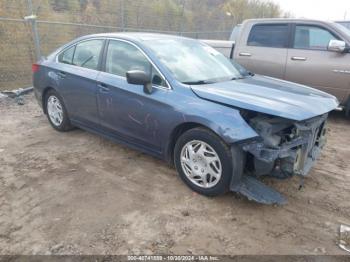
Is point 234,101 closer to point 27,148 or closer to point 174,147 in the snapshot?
point 174,147

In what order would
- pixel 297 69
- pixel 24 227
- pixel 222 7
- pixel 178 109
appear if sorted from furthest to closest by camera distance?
pixel 222 7
pixel 297 69
pixel 178 109
pixel 24 227

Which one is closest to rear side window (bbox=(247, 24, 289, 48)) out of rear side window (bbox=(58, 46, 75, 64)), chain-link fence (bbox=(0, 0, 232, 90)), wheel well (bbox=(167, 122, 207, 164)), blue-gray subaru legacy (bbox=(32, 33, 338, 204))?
blue-gray subaru legacy (bbox=(32, 33, 338, 204))

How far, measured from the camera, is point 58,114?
5344mm

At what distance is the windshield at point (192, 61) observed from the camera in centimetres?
379

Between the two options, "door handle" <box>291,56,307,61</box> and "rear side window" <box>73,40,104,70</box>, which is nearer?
"rear side window" <box>73,40,104,70</box>

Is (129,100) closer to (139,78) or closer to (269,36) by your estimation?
(139,78)

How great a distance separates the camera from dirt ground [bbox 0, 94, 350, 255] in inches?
109

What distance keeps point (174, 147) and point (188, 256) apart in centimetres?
134

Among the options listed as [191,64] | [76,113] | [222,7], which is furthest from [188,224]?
[222,7]

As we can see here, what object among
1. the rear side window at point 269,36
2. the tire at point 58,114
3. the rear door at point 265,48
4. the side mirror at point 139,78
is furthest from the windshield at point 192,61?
the rear side window at point 269,36

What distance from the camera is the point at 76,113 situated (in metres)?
4.91

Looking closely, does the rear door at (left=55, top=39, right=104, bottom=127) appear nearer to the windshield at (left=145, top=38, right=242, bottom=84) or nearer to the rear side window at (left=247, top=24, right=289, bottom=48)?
the windshield at (left=145, top=38, right=242, bottom=84)

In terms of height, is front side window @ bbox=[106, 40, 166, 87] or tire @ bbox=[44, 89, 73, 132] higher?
front side window @ bbox=[106, 40, 166, 87]

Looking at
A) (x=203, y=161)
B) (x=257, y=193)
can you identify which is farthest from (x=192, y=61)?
(x=257, y=193)
